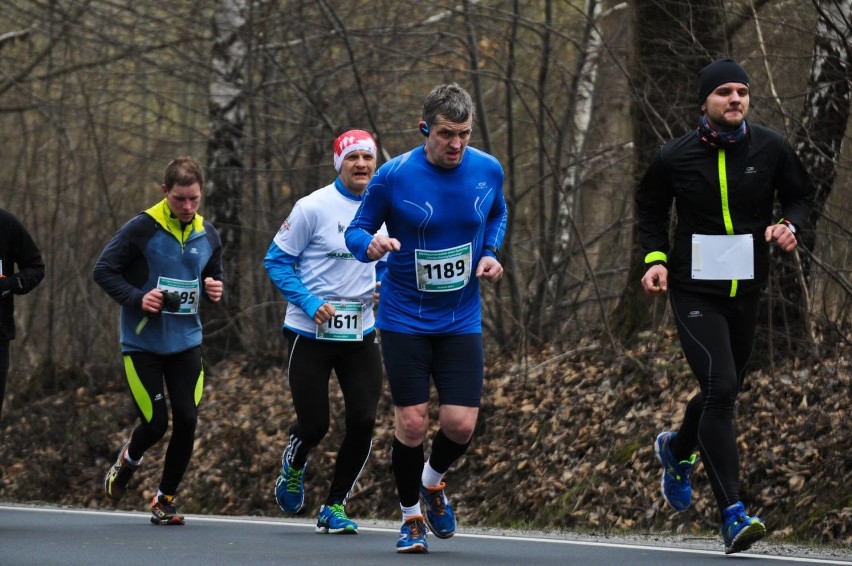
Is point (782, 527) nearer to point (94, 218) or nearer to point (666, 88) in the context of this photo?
point (666, 88)

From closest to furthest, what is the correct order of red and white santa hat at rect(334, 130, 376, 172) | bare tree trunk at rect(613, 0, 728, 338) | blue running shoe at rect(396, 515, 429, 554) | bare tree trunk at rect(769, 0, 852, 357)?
blue running shoe at rect(396, 515, 429, 554), red and white santa hat at rect(334, 130, 376, 172), bare tree trunk at rect(769, 0, 852, 357), bare tree trunk at rect(613, 0, 728, 338)

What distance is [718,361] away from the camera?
7520mm

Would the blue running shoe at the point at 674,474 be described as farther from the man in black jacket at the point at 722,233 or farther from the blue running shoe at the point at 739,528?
the blue running shoe at the point at 739,528

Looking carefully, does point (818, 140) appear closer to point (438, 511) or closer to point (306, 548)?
point (438, 511)

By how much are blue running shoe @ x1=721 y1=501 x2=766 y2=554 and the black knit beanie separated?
2.01 m

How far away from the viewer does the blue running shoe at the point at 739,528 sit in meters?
7.07

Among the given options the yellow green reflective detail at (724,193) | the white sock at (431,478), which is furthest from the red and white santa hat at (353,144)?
the yellow green reflective detail at (724,193)

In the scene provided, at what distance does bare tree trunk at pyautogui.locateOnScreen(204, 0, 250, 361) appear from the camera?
16.6 metres

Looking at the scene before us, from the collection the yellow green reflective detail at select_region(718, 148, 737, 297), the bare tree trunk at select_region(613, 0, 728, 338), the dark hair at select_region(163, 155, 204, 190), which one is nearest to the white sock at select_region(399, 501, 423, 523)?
the yellow green reflective detail at select_region(718, 148, 737, 297)

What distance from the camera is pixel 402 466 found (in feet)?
26.0

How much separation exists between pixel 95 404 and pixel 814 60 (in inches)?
359

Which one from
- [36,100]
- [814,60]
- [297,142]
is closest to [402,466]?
[814,60]

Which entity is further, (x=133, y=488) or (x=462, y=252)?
(x=133, y=488)

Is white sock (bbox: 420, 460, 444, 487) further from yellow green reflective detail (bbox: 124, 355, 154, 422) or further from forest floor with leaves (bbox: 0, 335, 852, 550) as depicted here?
yellow green reflective detail (bbox: 124, 355, 154, 422)
